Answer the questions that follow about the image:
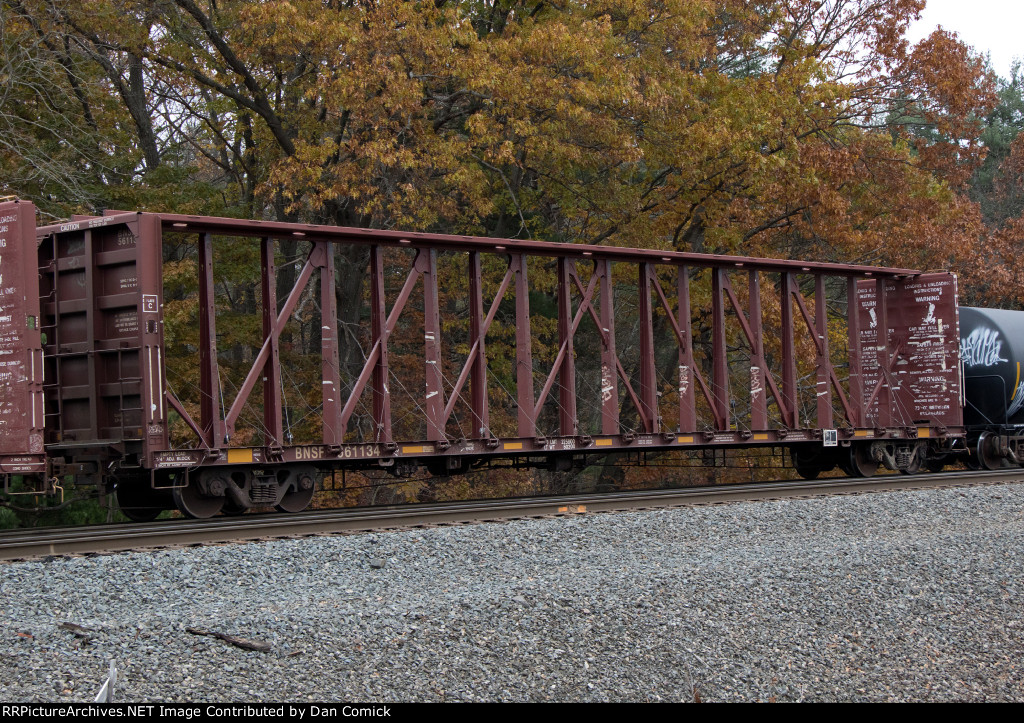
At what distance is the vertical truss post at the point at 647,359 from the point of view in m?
16.8

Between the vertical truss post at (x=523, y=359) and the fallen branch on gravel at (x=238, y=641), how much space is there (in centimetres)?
930

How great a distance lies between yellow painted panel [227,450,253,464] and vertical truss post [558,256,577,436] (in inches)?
204

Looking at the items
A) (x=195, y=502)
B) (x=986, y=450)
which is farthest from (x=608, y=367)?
(x=986, y=450)

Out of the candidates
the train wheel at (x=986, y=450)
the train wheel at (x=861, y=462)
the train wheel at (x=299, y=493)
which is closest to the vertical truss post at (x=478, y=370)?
the train wheel at (x=299, y=493)

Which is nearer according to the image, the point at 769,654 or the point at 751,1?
the point at 769,654

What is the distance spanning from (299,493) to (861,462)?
11.4 meters

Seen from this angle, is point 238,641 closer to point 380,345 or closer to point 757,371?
point 380,345

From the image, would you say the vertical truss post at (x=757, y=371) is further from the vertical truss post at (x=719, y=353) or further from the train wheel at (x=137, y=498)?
the train wheel at (x=137, y=498)

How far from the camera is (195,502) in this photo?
41.3 ft

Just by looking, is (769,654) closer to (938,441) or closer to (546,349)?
(938,441)

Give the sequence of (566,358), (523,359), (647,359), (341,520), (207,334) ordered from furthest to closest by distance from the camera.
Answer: (647,359) < (566,358) < (523,359) < (207,334) < (341,520)

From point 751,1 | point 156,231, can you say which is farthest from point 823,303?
point 156,231

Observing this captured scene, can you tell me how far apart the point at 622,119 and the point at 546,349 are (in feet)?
18.9

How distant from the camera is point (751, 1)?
87.7 feet
